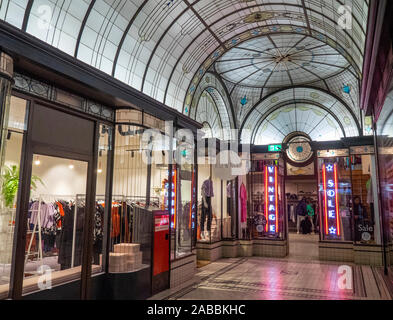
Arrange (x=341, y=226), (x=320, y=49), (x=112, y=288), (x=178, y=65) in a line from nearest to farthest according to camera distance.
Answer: (x=112, y=288) < (x=178, y=65) < (x=320, y=49) < (x=341, y=226)

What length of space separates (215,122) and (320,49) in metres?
3.43

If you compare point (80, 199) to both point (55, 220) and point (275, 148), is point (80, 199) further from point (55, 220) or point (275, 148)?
point (275, 148)

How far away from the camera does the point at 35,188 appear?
4137mm

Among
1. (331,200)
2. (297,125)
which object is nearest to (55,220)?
(331,200)

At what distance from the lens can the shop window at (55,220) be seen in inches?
159

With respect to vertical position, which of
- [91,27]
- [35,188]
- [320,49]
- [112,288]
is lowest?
[112,288]

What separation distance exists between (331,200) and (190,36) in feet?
20.5

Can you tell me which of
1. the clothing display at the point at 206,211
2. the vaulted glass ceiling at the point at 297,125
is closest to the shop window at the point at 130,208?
the clothing display at the point at 206,211

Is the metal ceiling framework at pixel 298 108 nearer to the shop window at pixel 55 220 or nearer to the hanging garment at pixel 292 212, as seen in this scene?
the shop window at pixel 55 220

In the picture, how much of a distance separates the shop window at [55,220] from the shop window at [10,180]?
0.78 ft

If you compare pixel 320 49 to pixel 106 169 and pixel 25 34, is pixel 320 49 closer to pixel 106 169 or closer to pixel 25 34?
pixel 106 169

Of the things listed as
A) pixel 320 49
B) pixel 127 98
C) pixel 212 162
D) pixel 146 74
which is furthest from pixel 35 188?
pixel 320 49

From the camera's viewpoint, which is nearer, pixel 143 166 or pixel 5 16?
pixel 5 16

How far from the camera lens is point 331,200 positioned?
9398 mm
